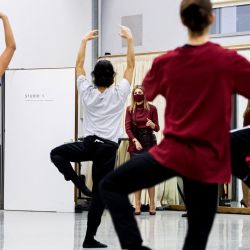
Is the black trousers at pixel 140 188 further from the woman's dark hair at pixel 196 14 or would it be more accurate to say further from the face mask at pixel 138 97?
the face mask at pixel 138 97

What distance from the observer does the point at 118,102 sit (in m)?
4.12

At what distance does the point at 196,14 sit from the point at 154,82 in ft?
1.10

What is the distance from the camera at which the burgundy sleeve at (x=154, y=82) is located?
2.43m

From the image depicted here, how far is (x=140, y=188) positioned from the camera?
237 cm

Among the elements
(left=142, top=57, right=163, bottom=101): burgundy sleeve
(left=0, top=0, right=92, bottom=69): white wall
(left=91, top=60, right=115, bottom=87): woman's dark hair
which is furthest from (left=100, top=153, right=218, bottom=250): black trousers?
(left=0, top=0, right=92, bottom=69): white wall

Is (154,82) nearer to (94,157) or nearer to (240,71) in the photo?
(240,71)

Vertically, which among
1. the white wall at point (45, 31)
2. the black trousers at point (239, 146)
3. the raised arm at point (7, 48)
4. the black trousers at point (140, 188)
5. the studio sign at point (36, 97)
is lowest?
the black trousers at point (140, 188)

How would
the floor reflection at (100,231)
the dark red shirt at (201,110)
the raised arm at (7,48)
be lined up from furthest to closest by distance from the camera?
the floor reflection at (100,231) → the raised arm at (7,48) → the dark red shirt at (201,110)

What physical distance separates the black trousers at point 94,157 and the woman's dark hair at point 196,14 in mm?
1883

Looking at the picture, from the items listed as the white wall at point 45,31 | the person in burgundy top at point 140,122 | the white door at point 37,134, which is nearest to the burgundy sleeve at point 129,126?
the person in burgundy top at point 140,122

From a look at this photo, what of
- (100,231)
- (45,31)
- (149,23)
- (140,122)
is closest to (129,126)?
(140,122)

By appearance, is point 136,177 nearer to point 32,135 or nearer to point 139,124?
point 139,124

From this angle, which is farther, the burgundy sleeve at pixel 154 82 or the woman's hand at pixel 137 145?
the woman's hand at pixel 137 145

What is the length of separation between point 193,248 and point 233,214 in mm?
5262
